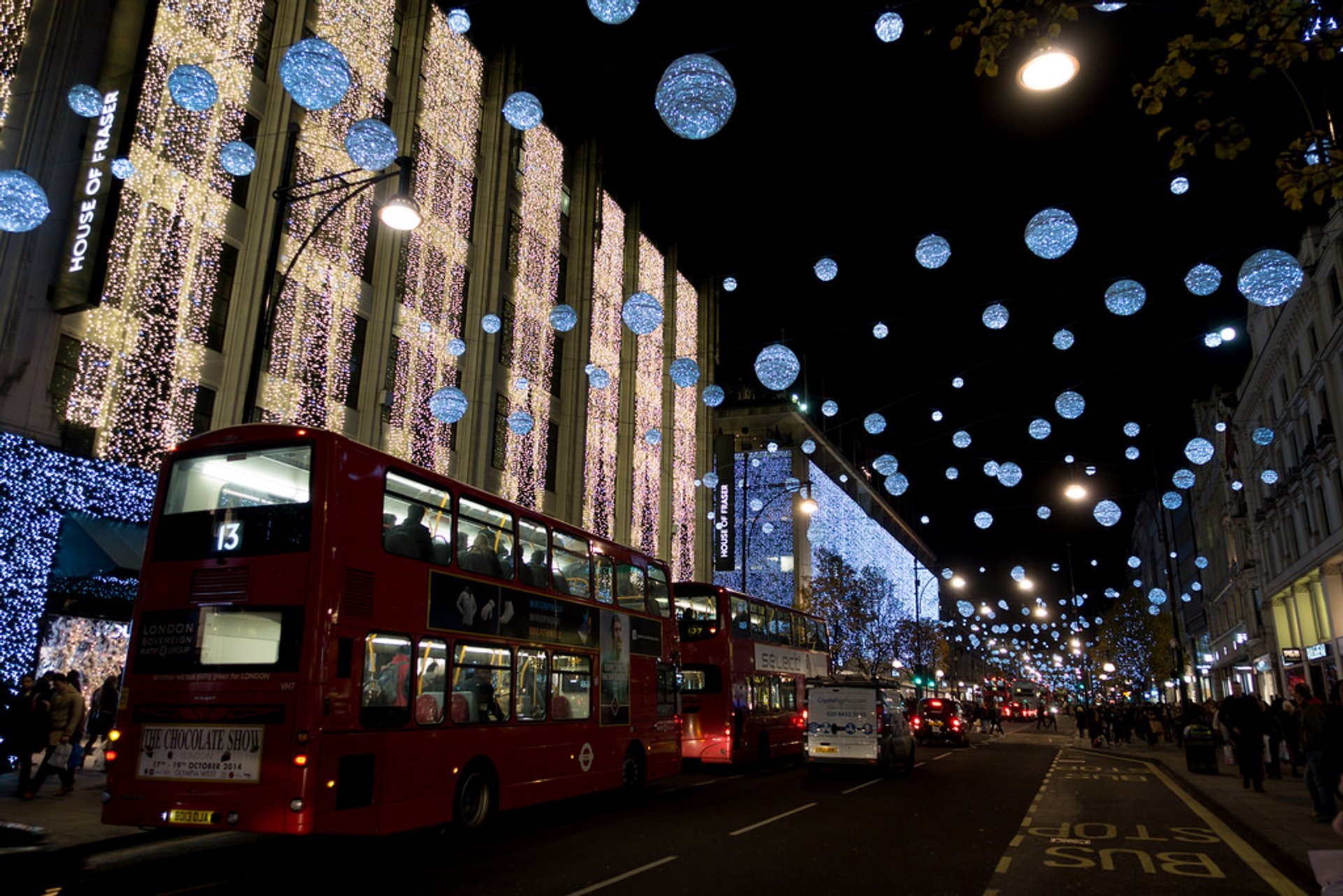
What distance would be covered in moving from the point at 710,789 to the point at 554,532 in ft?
25.6

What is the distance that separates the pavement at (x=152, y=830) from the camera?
9.56m

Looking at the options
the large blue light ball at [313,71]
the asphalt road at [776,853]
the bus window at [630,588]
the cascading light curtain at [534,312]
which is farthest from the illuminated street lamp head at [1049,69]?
the cascading light curtain at [534,312]

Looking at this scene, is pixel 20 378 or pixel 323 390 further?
pixel 323 390

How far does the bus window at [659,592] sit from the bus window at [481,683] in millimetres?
5360

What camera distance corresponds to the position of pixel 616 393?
35156 mm

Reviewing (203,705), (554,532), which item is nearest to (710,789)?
(554,532)

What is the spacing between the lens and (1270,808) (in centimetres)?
1366

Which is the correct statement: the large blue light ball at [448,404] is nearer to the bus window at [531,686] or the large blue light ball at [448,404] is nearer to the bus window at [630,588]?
the bus window at [630,588]

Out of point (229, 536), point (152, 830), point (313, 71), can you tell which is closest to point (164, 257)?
point (313, 71)

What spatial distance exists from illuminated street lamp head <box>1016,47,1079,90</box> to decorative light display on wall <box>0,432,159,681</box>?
16249 millimetres

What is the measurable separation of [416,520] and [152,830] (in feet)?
16.9

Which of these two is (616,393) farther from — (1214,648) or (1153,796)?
(1214,648)

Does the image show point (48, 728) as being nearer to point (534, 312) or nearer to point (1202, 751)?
point (534, 312)

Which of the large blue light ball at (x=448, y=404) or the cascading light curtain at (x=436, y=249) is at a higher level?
the cascading light curtain at (x=436, y=249)
